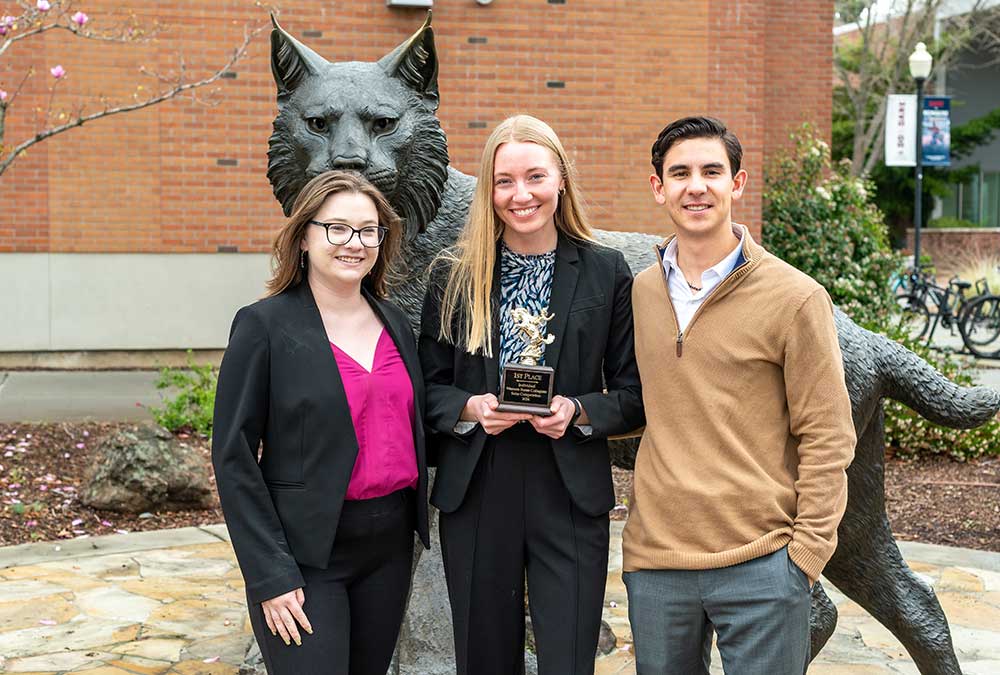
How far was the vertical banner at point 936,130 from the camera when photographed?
70.0ft

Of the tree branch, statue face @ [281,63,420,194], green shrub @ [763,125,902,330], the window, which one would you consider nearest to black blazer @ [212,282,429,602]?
statue face @ [281,63,420,194]

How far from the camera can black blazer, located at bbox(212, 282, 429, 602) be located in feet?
8.25

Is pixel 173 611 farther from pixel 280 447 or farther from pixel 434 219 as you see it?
pixel 280 447

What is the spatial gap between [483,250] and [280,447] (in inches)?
28.3

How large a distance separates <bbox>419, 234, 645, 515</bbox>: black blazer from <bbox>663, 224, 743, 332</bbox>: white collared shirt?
158mm

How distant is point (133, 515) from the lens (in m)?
6.80

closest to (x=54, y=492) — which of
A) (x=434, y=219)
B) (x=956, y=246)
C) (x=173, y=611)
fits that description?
(x=173, y=611)

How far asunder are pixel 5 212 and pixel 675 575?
995 cm

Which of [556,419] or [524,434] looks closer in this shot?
[556,419]

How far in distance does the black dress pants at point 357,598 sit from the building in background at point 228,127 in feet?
29.0

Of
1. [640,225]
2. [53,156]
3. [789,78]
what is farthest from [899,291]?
[53,156]

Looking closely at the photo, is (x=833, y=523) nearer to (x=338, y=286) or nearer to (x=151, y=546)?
(x=338, y=286)

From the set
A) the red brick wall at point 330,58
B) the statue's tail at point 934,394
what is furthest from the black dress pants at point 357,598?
the red brick wall at point 330,58

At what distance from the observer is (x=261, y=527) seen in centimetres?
252
